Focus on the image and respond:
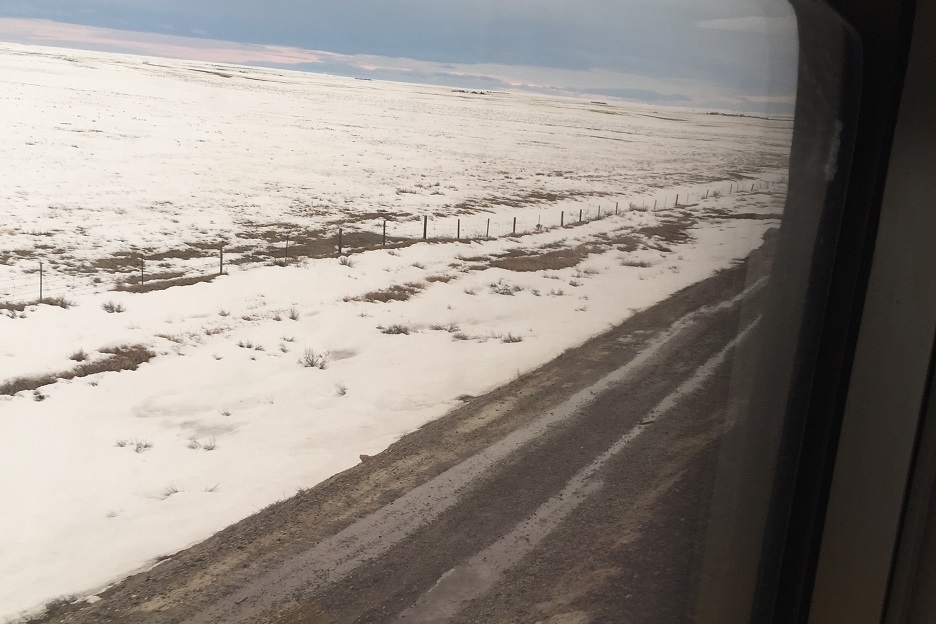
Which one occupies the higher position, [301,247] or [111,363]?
[301,247]

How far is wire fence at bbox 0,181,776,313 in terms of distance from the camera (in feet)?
4.46

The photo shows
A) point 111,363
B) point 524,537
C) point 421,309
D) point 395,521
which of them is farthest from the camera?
point 421,309

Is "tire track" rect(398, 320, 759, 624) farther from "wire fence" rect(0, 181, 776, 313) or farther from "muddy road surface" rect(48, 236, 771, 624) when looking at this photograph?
"wire fence" rect(0, 181, 776, 313)

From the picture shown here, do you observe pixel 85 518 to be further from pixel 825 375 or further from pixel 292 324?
pixel 825 375

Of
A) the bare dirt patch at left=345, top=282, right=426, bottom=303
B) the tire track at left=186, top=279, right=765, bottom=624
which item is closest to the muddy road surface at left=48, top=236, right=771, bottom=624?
the tire track at left=186, top=279, right=765, bottom=624

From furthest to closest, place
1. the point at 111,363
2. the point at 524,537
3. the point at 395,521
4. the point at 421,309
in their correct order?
the point at 421,309 < the point at 524,537 < the point at 395,521 < the point at 111,363

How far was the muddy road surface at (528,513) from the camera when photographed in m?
1.43

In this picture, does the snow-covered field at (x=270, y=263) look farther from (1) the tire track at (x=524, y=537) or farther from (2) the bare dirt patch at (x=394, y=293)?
(1) the tire track at (x=524, y=537)

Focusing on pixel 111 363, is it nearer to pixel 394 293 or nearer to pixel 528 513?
pixel 394 293

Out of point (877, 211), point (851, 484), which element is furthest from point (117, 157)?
point (851, 484)

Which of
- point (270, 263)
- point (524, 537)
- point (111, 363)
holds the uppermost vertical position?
point (270, 263)

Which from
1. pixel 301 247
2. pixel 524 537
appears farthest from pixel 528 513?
pixel 301 247

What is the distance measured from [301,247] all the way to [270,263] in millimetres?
115

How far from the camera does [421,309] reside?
6.71 ft
